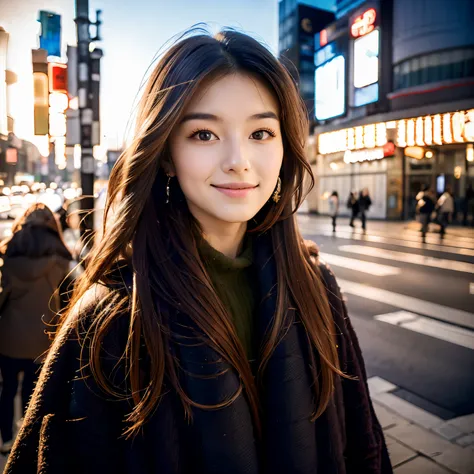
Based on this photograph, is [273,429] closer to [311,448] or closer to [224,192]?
[311,448]

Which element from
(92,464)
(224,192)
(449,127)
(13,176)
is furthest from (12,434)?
(13,176)

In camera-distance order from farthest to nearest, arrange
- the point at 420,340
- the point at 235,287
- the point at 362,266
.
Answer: the point at 362,266 < the point at 420,340 < the point at 235,287

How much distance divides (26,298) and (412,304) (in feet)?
17.2

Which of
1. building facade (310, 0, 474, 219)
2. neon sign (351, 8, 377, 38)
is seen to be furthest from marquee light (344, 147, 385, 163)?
neon sign (351, 8, 377, 38)

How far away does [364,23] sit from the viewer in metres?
19.3

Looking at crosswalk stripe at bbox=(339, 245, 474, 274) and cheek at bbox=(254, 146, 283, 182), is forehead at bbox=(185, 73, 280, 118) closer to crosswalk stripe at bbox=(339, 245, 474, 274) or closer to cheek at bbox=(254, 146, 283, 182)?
cheek at bbox=(254, 146, 283, 182)

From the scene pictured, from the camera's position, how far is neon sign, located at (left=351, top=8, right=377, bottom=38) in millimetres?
18922

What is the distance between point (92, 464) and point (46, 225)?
2518 millimetres

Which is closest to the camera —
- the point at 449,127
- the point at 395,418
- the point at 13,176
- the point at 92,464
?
the point at 92,464

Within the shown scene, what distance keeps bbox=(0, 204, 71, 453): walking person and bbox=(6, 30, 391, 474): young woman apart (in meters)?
2.05

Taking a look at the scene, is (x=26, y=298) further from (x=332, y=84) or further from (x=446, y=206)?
(x=332, y=84)

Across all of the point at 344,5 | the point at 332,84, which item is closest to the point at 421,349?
the point at 332,84

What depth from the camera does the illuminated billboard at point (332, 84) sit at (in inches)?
613

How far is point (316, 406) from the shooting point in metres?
1.21
